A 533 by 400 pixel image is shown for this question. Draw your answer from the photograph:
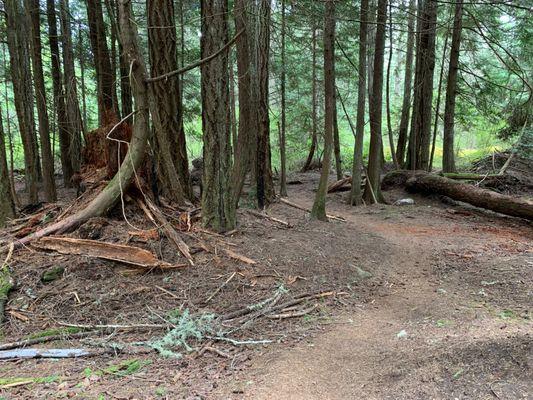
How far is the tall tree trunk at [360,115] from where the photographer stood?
9.62 meters

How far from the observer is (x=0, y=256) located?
17.5 feet

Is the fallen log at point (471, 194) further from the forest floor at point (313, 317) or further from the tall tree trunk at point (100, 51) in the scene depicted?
the tall tree trunk at point (100, 51)

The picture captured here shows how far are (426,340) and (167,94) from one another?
6004 millimetres

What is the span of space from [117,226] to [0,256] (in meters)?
1.51

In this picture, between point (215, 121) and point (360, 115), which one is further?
point (360, 115)

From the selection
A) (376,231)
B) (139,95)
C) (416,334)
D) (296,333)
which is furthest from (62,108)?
(416,334)

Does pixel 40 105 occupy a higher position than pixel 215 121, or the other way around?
pixel 40 105

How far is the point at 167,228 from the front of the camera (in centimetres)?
591

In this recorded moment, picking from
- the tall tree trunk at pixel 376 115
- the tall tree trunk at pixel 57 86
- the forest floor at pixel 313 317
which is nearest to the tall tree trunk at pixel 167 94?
the forest floor at pixel 313 317

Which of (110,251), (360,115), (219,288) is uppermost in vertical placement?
(360,115)

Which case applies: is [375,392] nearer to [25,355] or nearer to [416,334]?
[416,334]

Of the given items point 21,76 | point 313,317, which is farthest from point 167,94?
point 313,317

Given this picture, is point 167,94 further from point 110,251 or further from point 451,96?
point 451,96

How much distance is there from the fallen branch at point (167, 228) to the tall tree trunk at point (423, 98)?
11176 millimetres
